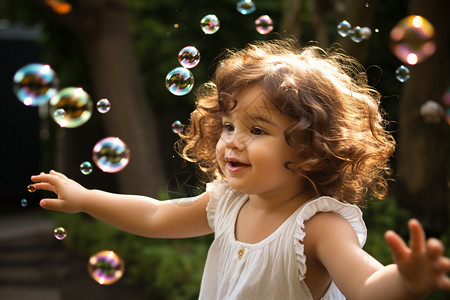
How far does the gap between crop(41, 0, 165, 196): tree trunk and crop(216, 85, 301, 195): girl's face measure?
381cm

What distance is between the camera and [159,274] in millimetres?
4145

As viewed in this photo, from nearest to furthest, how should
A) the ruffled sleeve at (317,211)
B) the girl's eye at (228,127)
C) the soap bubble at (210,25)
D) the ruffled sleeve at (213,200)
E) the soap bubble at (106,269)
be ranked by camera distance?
the ruffled sleeve at (317,211)
the girl's eye at (228,127)
the ruffled sleeve at (213,200)
the soap bubble at (106,269)
the soap bubble at (210,25)

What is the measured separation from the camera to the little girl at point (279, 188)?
1.51m

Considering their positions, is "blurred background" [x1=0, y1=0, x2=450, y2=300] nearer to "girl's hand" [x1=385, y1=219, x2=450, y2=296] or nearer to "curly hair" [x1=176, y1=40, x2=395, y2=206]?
"curly hair" [x1=176, y1=40, x2=395, y2=206]

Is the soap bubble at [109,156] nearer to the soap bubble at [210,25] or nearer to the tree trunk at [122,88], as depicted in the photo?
the soap bubble at [210,25]

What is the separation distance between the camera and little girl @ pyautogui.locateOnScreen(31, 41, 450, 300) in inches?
59.5

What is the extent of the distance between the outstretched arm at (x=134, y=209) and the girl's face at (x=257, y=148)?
1.06 ft

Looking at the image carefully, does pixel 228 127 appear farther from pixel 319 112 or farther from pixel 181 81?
pixel 181 81

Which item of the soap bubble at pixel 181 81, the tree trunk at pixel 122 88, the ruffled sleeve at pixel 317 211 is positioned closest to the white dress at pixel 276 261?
the ruffled sleeve at pixel 317 211

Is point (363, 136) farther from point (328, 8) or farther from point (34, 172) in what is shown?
point (34, 172)

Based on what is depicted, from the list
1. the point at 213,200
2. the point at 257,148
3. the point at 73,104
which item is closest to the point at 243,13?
the point at 73,104

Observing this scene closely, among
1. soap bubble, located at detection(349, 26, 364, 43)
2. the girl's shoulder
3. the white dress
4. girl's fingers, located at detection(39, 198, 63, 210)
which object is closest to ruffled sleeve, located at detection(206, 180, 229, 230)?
the white dress

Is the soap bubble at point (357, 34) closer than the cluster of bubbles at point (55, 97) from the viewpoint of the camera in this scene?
No

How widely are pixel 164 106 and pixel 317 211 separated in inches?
211
